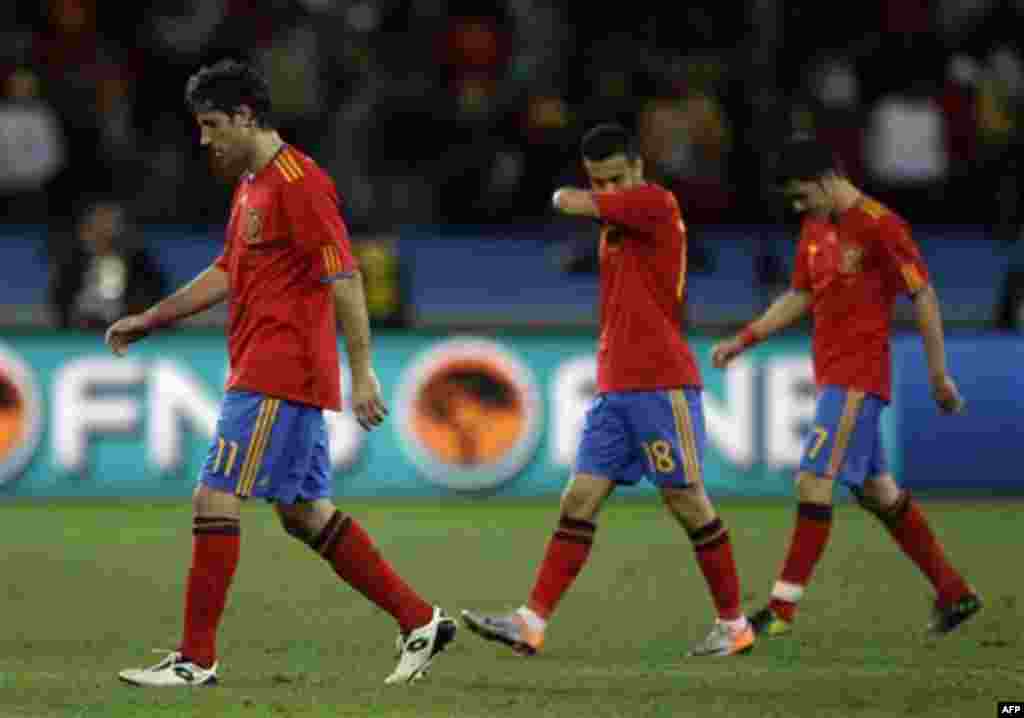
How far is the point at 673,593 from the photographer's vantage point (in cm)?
1116

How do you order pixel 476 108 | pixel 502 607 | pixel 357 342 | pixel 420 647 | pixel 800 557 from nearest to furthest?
pixel 357 342 → pixel 420 647 → pixel 800 557 → pixel 502 607 → pixel 476 108

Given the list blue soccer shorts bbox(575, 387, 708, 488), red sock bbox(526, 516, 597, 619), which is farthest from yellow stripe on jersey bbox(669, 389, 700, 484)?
red sock bbox(526, 516, 597, 619)

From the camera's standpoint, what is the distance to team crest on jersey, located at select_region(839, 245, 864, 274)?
996cm

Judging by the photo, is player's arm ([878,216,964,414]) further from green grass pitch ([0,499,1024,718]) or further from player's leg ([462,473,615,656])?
player's leg ([462,473,615,656])

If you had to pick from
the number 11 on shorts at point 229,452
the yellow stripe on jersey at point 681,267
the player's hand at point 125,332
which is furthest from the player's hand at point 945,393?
the player's hand at point 125,332

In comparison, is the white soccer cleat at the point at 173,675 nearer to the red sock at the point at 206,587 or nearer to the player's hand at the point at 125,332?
the red sock at the point at 206,587

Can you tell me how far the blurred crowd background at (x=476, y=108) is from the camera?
18.4 meters

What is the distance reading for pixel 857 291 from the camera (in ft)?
32.8

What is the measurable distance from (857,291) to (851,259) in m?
0.14

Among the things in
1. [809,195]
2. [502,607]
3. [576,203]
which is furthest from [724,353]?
[502,607]

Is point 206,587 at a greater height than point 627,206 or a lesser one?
lesser

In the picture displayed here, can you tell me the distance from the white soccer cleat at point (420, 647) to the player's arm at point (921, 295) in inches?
102

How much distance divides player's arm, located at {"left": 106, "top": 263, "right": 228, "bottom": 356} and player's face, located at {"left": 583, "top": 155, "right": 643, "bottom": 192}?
157 centimetres

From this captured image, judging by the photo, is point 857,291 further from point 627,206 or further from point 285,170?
point 285,170
